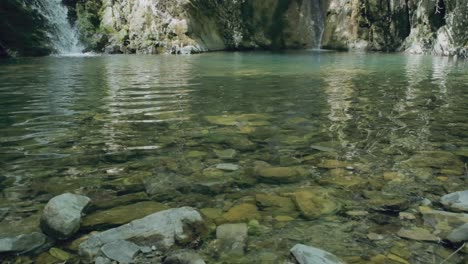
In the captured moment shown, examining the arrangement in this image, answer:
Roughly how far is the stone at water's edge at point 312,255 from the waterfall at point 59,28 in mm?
32604

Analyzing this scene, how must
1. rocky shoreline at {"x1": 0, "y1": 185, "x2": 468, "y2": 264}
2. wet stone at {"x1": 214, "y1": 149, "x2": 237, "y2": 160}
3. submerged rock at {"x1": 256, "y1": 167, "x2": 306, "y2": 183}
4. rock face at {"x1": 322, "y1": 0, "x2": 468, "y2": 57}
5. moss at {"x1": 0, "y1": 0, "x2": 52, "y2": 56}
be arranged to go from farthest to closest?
rock face at {"x1": 322, "y1": 0, "x2": 468, "y2": 57} < moss at {"x1": 0, "y1": 0, "x2": 52, "y2": 56} < wet stone at {"x1": 214, "y1": 149, "x2": 237, "y2": 160} < submerged rock at {"x1": 256, "y1": 167, "x2": 306, "y2": 183} < rocky shoreline at {"x1": 0, "y1": 185, "x2": 468, "y2": 264}

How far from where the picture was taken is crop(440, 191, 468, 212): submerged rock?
12.0 ft

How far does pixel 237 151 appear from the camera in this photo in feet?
18.3

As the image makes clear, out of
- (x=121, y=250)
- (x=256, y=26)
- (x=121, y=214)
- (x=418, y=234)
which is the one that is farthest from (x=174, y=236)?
(x=256, y=26)

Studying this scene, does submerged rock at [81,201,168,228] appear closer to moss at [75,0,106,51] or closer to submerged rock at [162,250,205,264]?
submerged rock at [162,250,205,264]

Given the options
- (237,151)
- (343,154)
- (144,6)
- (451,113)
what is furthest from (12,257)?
(144,6)

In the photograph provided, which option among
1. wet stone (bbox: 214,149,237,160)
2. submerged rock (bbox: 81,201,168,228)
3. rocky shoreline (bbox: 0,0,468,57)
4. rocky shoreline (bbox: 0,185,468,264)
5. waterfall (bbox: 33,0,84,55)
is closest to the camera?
rocky shoreline (bbox: 0,185,468,264)

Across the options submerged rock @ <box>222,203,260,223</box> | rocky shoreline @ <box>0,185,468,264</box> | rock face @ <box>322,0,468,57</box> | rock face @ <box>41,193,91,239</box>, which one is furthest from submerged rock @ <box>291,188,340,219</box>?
rock face @ <box>322,0,468,57</box>

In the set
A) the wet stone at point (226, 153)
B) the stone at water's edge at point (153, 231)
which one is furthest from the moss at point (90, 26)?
the stone at water's edge at point (153, 231)

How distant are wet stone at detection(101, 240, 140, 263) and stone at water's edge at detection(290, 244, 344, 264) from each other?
3.79ft

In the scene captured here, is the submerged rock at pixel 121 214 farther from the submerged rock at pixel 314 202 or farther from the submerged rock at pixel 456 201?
the submerged rock at pixel 456 201

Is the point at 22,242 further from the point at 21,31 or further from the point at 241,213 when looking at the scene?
the point at 21,31

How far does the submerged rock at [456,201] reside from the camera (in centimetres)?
366

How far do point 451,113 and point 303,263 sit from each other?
6.72m
